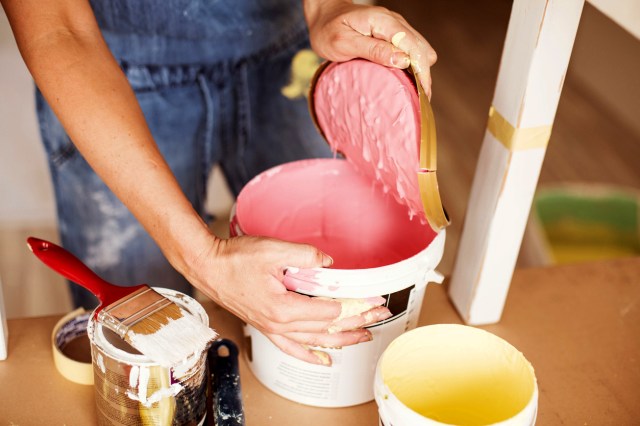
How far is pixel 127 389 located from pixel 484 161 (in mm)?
520

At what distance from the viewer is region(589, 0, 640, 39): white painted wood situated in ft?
2.15

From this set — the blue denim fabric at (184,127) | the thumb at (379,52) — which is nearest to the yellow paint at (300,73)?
the blue denim fabric at (184,127)

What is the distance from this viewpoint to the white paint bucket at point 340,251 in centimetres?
79

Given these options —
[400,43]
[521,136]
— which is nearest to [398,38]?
[400,43]

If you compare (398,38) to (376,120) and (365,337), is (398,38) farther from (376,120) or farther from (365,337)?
(365,337)

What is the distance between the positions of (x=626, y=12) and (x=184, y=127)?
744mm

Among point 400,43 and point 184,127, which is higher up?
point 400,43

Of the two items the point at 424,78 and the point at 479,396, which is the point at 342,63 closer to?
the point at 424,78

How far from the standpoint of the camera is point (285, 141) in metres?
1.28

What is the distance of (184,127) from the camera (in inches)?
47.8

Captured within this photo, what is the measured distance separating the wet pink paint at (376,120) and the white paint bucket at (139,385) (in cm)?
27

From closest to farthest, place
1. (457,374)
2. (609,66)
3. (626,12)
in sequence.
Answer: (626,12) < (457,374) < (609,66)

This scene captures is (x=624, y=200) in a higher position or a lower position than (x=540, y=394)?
lower

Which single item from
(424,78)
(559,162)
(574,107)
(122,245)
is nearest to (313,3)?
(424,78)
